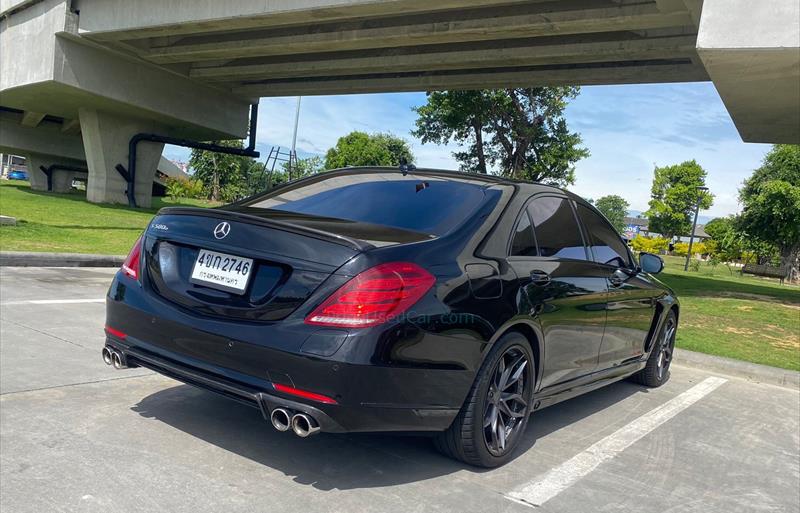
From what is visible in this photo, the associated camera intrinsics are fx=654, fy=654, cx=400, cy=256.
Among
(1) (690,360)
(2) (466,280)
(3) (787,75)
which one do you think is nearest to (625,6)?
(3) (787,75)

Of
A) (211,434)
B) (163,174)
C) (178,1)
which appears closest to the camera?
(211,434)

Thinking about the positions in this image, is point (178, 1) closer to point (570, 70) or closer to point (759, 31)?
point (570, 70)

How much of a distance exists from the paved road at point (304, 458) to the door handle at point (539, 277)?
102cm

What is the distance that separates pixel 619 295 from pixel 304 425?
284 cm

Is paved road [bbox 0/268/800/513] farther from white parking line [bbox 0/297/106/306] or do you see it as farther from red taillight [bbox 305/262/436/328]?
white parking line [bbox 0/297/106/306]

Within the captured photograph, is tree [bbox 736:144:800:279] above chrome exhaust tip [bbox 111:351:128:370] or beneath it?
above

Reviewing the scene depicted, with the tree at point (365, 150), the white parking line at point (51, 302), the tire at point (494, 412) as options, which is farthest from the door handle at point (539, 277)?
the tree at point (365, 150)

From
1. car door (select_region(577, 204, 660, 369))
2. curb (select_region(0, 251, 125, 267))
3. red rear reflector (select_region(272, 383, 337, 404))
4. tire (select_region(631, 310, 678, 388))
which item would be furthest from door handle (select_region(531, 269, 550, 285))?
curb (select_region(0, 251, 125, 267))

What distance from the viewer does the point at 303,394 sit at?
2.83m

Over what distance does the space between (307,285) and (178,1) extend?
62.8ft

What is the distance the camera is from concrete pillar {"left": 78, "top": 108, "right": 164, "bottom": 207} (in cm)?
3003

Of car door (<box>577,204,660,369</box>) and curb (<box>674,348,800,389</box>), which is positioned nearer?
car door (<box>577,204,660,369</box>)

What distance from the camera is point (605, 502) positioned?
326 centimetres

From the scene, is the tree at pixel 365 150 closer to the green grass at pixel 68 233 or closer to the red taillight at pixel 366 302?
the green grass at pixel 68 233
